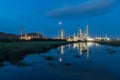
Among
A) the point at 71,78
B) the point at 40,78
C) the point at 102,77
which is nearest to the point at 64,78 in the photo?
the point at 71,78

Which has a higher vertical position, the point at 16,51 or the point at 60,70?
the point at 16,51

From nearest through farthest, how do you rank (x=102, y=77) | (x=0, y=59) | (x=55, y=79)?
(x=55, y=79) → (x=102, y=77) → (x=0, y=59)

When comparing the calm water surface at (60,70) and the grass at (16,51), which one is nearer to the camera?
the calm water surface at (60,70)

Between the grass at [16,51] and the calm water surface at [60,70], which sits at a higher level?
the grass at [16,51]

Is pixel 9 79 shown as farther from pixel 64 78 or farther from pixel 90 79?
pixel 90 79

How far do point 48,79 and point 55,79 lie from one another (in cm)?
51

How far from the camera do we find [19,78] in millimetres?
16703

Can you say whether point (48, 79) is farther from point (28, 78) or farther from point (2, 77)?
point (2, 77)

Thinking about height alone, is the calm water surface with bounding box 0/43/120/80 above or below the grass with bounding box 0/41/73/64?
below

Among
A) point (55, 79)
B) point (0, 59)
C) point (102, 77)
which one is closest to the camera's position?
point (55, 79)

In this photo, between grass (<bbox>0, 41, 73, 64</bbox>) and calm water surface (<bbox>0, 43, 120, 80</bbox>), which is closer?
calm water surface (<bbox>0, 43, 120, 80</bbox>)

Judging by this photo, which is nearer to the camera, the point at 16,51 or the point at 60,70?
the point at 60,70

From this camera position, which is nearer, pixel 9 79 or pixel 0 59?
pixel 9 79

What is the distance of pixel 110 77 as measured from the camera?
17328 mm
